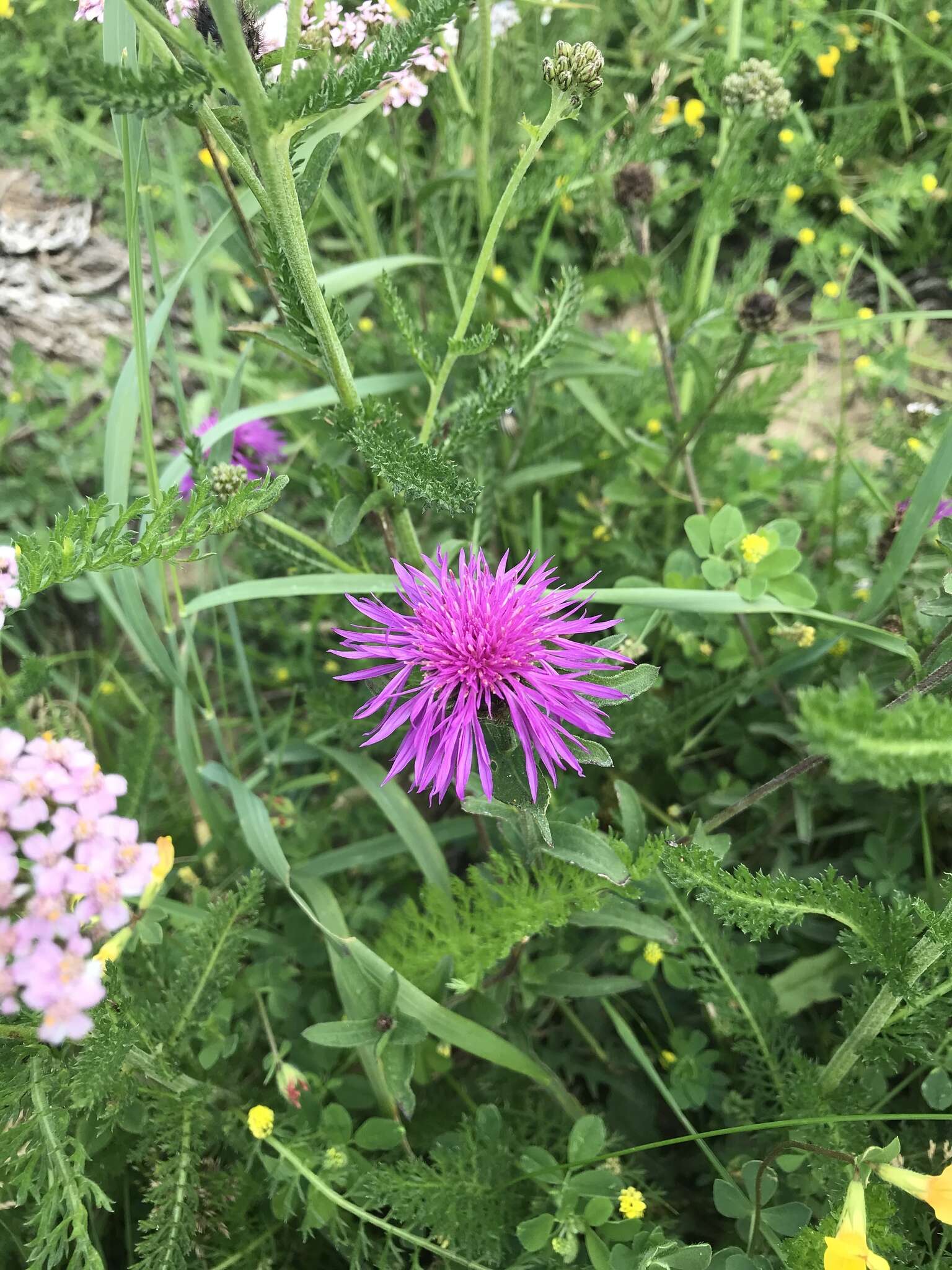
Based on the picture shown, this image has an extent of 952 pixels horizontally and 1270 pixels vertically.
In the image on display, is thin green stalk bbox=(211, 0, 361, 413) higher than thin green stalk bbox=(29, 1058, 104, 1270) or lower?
higher

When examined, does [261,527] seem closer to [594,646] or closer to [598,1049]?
[594,646]

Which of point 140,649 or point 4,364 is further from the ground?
point 4,364

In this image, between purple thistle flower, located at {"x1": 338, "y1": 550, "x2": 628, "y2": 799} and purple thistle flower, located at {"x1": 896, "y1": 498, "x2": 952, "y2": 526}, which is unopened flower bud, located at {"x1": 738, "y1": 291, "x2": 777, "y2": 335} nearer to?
purple thistle flower, located at {"x1": 896, "y1": 498, "x2": 952, "y2": 526}

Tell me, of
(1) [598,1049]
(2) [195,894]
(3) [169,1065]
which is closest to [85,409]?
(2) [195,894]

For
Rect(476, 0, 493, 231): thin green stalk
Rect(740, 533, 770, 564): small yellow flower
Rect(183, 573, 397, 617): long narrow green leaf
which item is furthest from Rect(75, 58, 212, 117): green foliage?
Rect(740, 533, 770, 564): small yellow flower

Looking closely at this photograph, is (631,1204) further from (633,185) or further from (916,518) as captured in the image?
(633,185)

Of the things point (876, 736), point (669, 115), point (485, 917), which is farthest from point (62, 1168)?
point (669, 115)
